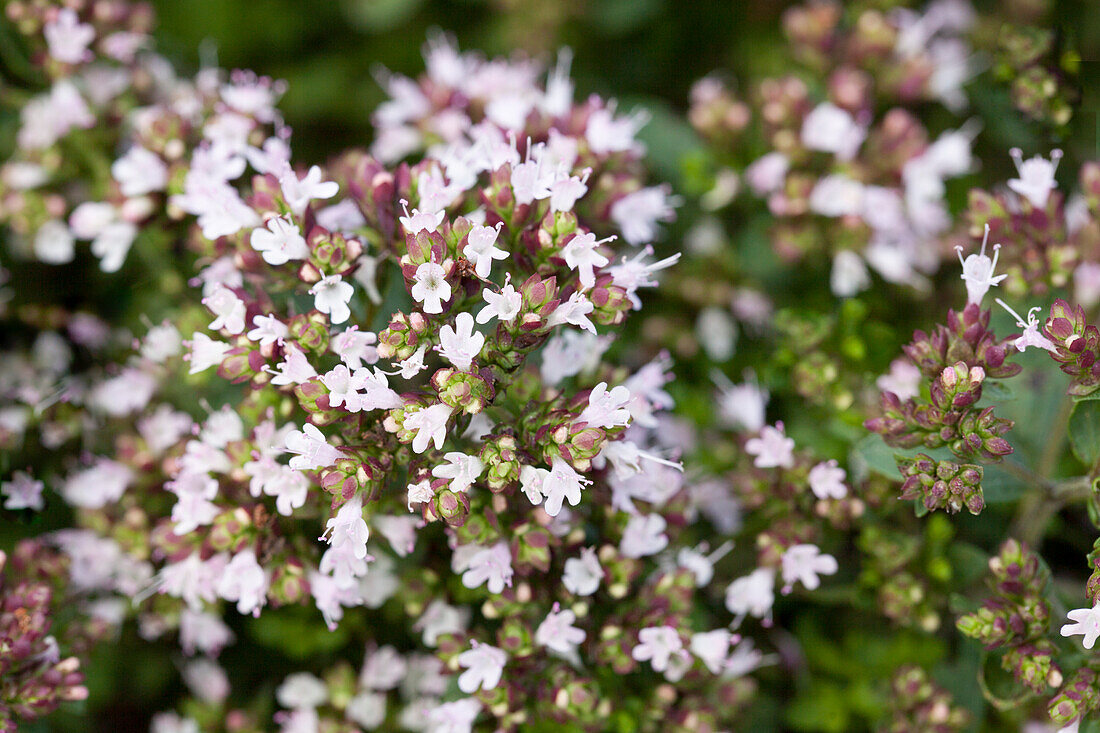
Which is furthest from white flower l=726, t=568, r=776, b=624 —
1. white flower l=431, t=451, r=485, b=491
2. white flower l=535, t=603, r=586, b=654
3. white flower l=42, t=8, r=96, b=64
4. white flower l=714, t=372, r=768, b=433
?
white flower l=42, t=8, r=96, b=64

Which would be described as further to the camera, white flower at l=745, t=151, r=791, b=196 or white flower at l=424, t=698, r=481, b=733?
white flower at l=745, t=151, r=791, b=196

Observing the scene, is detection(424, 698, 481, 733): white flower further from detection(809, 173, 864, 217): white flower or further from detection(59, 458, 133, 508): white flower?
detection(809, 173, 864, 217): white flower

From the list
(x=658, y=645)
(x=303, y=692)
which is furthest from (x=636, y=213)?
(x=303, y=692)

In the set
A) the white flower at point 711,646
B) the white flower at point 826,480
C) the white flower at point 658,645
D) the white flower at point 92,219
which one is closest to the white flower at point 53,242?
the white flower at point 92,219

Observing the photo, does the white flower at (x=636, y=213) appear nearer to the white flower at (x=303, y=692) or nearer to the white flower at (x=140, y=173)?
the white flower at (x=140, y=173)

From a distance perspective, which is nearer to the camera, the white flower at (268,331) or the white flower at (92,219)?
the white flower at (268,331)

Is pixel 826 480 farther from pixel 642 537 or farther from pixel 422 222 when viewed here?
pixel 422 222
